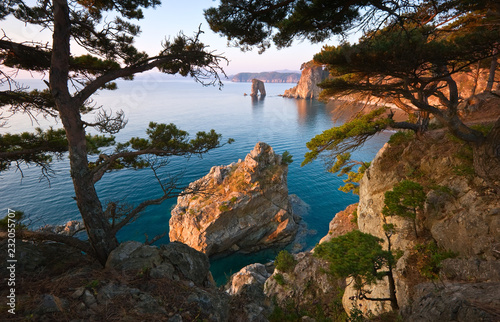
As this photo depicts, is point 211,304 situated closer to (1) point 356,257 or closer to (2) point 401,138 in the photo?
(1) point 356,257

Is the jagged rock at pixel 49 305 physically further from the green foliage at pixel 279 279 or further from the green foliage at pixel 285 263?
the green foliage at pixel 285 263

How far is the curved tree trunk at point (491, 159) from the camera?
7.12 m

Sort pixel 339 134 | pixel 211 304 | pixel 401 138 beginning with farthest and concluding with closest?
pixel 401 138 < pixel 339 134 < pixel 211 304

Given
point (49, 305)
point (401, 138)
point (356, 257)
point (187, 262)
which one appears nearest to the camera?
point (49, 305)

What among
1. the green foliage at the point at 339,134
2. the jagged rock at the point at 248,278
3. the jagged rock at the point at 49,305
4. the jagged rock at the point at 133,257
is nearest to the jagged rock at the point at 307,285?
the jagged rock at the point at 248,278

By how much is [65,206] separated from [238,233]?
22.1m

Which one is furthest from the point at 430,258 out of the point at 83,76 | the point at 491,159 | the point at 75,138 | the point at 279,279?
the point at 83,76

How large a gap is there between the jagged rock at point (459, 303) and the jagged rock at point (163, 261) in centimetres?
531

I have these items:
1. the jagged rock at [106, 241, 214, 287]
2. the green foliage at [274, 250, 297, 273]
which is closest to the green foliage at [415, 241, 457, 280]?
the jagged rock at [106, 241, 214, 287]

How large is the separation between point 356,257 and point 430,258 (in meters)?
3.55

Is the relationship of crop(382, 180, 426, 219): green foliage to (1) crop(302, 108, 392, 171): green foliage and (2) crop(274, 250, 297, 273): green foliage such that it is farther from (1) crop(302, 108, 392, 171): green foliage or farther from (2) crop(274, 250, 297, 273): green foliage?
(2) crop(274, 250, 297, 273): green foliage

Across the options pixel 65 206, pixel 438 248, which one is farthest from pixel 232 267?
pixel 65 206

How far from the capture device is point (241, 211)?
23.2 m

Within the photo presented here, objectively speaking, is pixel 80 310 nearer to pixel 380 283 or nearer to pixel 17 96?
pixel 17 96
